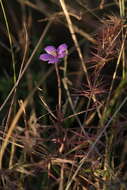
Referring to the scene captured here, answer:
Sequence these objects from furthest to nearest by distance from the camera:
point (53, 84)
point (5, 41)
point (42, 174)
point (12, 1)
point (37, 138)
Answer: point (12, 1), point (5, 41), point (53, 84), point (42, 174), point (37, 138)

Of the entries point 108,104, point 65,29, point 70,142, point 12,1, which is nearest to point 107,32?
point 108,104

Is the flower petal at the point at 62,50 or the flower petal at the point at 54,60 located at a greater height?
the flower petal at the point at 62,50

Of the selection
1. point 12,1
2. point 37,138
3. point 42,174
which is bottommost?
point 42,174

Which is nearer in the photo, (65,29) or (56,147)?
(56,147)

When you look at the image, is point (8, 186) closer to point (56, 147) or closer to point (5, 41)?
point (56, 147)

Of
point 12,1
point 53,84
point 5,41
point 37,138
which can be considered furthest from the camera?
point 12,1

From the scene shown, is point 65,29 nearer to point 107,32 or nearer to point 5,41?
point 5,41

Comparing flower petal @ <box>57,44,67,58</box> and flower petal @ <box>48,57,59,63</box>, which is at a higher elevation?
flower petal @ <box>57,44,67,58</box>

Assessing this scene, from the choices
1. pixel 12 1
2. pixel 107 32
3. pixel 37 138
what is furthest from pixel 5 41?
pixel 37 138

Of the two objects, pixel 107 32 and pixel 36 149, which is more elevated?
pixel 107 32
